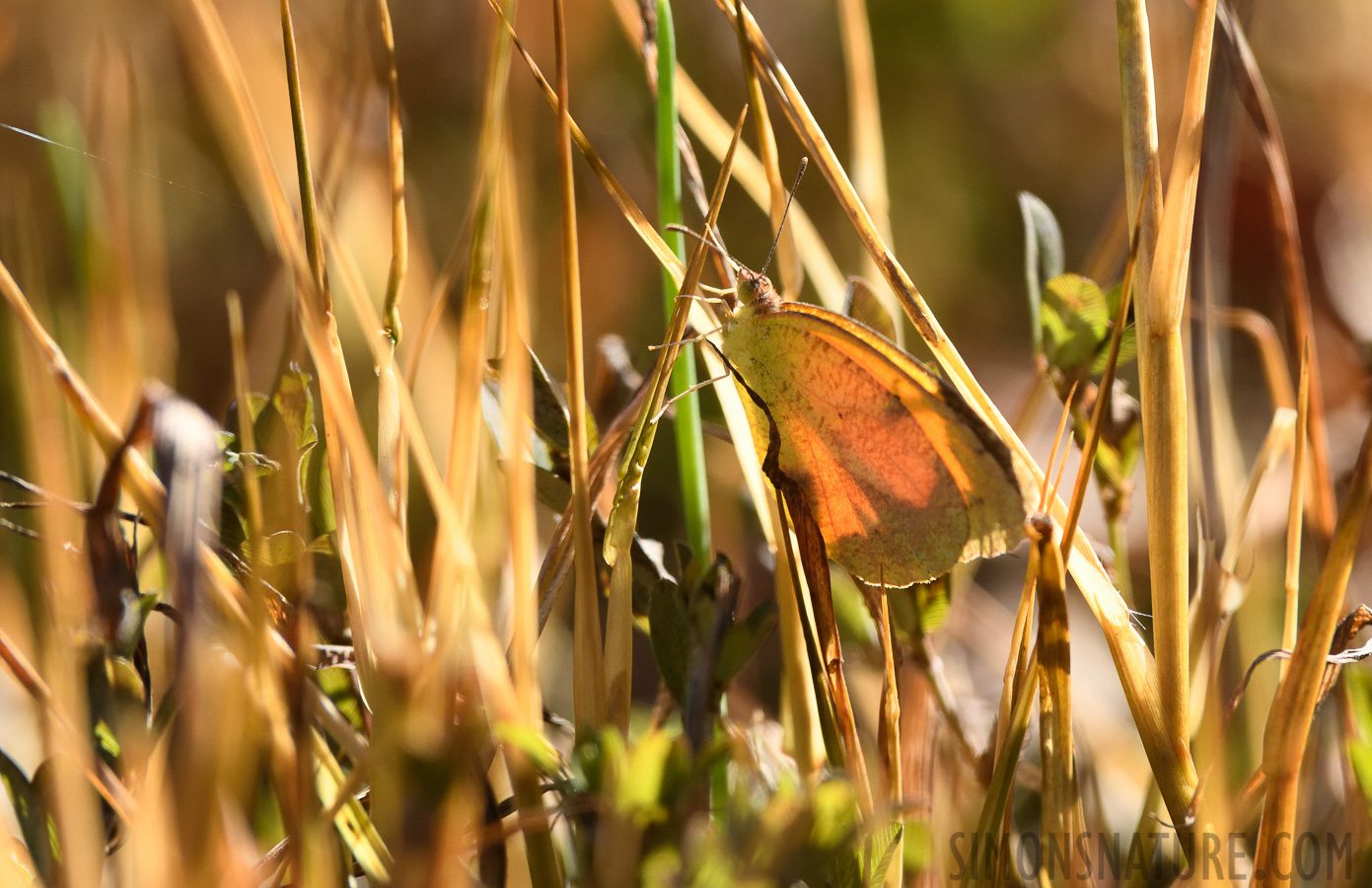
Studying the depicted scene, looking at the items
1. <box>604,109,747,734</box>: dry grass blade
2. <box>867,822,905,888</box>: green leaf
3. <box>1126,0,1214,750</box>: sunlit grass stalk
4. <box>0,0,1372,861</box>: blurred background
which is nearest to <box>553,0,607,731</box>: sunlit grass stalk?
<box>604,109,747,734</box>: dry grass blade

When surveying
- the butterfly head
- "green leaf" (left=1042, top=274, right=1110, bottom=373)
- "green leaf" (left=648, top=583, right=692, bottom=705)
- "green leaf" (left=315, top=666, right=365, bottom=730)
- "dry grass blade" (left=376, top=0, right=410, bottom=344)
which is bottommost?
"green leaf" (left=315, top=666, right=365, bottom=730)

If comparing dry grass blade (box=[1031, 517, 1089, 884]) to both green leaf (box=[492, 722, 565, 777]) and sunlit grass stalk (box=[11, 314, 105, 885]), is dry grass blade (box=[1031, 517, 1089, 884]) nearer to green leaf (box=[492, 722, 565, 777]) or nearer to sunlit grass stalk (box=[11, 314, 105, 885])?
green leaf (box=[492, 722, 565, 777])

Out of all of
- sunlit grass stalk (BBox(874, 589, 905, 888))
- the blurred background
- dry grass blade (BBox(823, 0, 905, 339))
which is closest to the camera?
sunlit grass stalk (BBox(874, 589, 905, 888))

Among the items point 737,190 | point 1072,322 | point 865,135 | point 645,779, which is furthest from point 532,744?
point 737,190

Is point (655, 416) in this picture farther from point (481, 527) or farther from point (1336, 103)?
point (1336, 103)

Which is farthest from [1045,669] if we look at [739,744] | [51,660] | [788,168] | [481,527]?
[788,168]

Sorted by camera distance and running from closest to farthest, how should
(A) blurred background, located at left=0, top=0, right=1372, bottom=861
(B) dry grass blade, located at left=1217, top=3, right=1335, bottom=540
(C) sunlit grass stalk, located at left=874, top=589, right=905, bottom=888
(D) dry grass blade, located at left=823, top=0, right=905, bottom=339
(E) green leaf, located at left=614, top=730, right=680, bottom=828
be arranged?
(E) green leaf, located at left=614, top=730, right=680, bottom=828
(C) sunlit grass stalk, located at left=874, top=589, right=905, bottom=888
(B) dry grass blade, located at left=1217, top=3, right=1335, bottom=540
(D) dry grass blade, located at left=823, top=0, right=905, bottom=339
(A) blurred background, located at left=0, top=0, right=1372, bottom=861

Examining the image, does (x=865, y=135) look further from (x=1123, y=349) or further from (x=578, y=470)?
(x=578, y=470)
